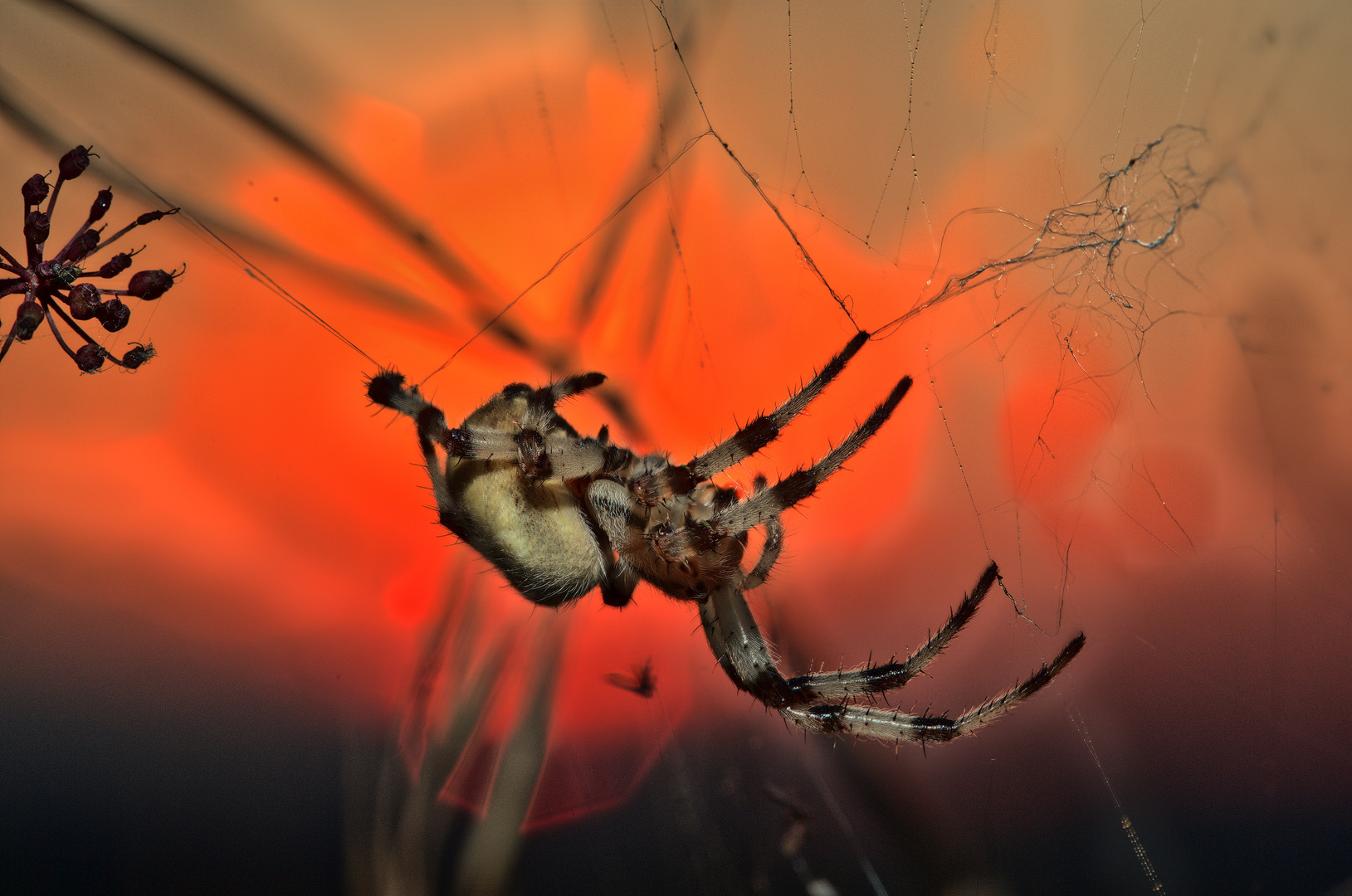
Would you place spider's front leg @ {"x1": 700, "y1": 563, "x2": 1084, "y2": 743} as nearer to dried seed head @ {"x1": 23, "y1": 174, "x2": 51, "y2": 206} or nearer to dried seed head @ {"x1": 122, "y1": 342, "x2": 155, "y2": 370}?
dried seed head @ {"x1": 122, "y1": 342, "x2": 155, "y2": 370}

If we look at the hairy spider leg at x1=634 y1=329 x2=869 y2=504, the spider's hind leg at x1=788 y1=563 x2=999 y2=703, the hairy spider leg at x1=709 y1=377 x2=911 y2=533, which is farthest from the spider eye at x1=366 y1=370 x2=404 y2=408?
the spider's hind leg at x1=788 y1=563 x2=999 y2=703

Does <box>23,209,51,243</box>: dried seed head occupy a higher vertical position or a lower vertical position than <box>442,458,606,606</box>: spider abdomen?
higher

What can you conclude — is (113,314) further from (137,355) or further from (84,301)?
(137,355)

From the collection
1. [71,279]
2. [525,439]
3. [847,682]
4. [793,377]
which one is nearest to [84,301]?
[71,279]

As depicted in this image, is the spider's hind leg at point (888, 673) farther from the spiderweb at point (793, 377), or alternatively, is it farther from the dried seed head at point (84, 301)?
the dried seed head at point (84, 301)

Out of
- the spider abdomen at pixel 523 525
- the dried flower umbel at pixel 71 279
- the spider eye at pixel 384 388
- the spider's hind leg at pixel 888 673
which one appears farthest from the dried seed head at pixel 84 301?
the spider's hind leg at pixel 888 673

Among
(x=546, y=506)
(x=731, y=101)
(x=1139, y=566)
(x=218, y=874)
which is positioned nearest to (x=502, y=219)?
(x=731, y=101)
